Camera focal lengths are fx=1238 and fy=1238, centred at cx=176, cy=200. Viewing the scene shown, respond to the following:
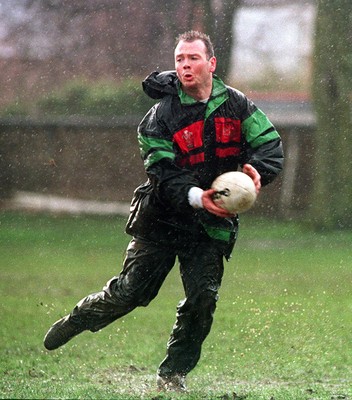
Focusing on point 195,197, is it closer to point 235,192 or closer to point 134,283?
point 235,192

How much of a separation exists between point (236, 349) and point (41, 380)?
1.82 metres

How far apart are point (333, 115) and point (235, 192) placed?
414 inches

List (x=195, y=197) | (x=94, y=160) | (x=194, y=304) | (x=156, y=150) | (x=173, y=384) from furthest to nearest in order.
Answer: (x=94, y=160)
(x=173, y=384)
(x=194, y=304)
(x=156, y=150)
(x=195, y=197)

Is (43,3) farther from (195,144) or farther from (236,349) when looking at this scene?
(195,144)

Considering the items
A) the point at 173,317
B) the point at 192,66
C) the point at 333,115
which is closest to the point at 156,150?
the point at 192,66

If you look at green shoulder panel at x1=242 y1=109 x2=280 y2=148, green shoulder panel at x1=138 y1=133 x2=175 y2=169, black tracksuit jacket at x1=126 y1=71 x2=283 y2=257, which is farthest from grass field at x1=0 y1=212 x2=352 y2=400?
green shoulder panel at x1=242 y1=109 x2=280 y2=148

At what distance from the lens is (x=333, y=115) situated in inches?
618

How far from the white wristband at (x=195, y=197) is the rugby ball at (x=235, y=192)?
0.34 feet

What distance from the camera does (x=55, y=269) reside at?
43.4ft

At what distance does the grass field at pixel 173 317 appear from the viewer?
6.57 metres

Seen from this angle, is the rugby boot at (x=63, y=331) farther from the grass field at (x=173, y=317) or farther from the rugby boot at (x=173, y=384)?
the rugby boot at (x=173, y=384)

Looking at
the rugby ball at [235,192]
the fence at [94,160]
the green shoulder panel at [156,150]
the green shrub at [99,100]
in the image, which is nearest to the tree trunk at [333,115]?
the fence at [94,160]

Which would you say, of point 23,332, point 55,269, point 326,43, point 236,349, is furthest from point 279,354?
point 326,43

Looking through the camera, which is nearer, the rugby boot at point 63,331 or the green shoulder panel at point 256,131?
the green shoulder panel at point 256,131
